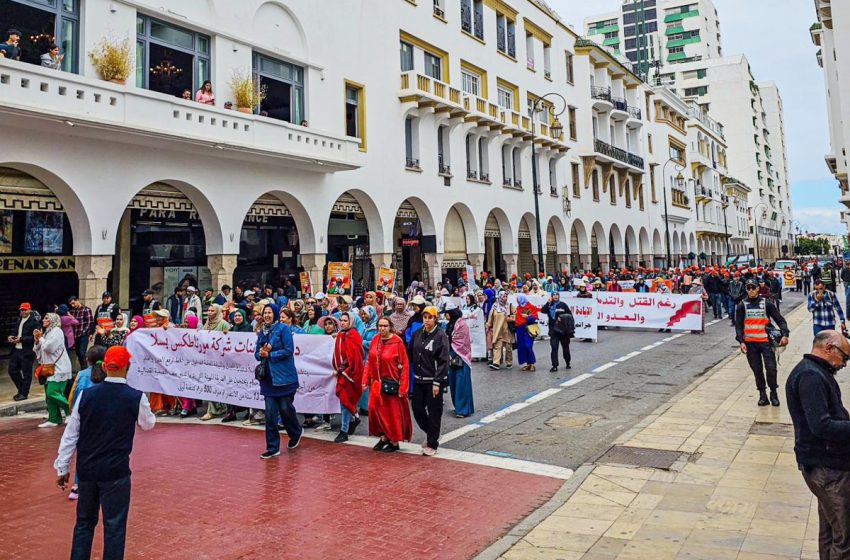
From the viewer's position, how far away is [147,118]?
1366cm

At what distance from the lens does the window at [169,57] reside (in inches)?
587

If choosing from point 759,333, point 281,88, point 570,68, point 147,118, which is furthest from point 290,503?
point 570,68

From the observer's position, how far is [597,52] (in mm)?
38438

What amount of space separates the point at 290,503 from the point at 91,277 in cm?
1036

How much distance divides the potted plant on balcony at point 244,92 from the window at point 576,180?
2343 cm

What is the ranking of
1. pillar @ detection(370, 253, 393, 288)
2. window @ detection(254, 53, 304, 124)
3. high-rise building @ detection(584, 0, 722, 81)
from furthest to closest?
high-rise building @ detection(584, 0, 722, 81) < pillar @ detection(370, 253, 393, 288) < window @ detection(254, 53, 304, 124)

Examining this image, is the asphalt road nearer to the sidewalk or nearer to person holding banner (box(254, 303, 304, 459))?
the sidewalk

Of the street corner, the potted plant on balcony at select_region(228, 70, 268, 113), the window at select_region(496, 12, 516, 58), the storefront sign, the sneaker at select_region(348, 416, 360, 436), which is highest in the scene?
the window at select_region(496, 12, 516, 58)

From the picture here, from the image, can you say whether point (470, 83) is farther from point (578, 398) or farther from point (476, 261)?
point (578, 398)

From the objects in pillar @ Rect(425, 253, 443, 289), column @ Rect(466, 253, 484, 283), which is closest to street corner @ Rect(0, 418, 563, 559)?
pillar @ Rect(425, 253, 443, 289)

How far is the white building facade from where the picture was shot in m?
13.4

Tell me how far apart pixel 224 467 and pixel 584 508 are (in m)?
4.33

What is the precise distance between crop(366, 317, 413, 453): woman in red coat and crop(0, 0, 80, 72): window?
36.7 feet

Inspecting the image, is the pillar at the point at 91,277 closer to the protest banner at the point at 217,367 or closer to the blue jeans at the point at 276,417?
the protest banner at the point at 217,367
